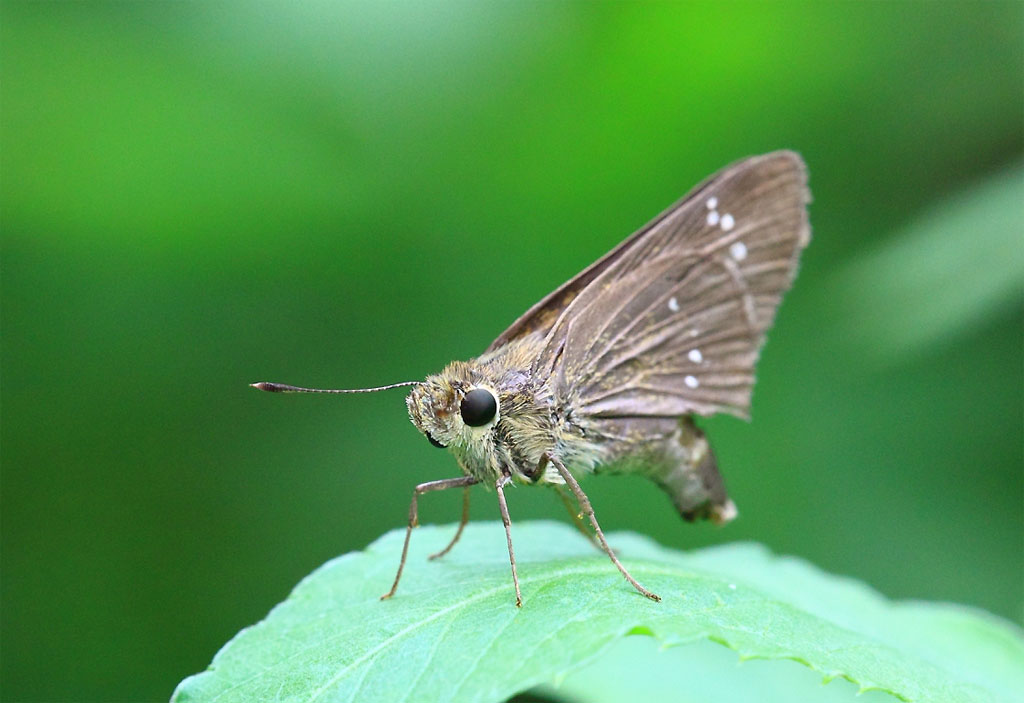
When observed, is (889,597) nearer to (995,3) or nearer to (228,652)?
(995,3)

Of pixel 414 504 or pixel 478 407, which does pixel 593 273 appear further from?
pixel 414 504

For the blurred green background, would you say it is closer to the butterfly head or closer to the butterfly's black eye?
the butterfly head

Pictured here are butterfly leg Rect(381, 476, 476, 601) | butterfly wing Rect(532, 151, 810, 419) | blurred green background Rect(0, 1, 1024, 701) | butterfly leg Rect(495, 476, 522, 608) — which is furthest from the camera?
blurred green background Rect(0, 1, 1024, 701)

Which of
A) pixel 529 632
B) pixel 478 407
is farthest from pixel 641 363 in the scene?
pixel 529 632

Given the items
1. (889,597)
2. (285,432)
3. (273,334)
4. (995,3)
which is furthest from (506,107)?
(889,597)

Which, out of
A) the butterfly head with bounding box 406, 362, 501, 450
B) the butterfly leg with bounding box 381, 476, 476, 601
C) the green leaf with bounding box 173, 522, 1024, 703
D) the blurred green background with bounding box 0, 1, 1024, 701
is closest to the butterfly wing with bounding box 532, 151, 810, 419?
the butterfly head with bounding box 406, 362, 501, 450

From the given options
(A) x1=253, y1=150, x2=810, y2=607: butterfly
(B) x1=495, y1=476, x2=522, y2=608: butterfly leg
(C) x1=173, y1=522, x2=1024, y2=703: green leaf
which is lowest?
(C) x1=173, y1=522, x2=1024, y2=703: green leaf
